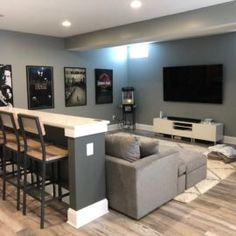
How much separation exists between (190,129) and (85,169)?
4362 millimetres

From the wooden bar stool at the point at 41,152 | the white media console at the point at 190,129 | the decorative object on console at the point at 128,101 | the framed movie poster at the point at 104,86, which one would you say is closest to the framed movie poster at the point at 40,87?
the framed movie poster at the point at 104,86

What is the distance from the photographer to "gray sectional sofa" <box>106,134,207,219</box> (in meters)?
2.85

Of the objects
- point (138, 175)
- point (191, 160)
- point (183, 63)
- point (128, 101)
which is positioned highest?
point (183, 63)

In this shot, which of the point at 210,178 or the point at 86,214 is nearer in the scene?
the point at 86,214

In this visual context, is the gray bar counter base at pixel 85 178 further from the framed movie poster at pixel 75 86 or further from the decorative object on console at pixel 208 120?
the framed movie poster at pixel 75 86

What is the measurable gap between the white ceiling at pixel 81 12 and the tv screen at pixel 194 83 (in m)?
2.35

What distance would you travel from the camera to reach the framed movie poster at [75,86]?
23.1ft

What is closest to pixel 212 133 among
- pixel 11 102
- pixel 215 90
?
pixel 215 90

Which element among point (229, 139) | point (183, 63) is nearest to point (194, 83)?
point (183, 63)

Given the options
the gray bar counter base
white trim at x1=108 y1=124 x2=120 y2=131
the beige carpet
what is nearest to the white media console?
the beige carpet

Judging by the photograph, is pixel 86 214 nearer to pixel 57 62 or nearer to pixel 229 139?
pixel 229 139

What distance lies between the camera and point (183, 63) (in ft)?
23.0

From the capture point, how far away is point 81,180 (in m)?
2.78

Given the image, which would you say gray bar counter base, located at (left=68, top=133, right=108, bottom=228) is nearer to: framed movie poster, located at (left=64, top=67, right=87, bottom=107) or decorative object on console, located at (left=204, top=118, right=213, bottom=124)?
decorative object on console, located at (left=204, top=118, right=213, bottom=124)
